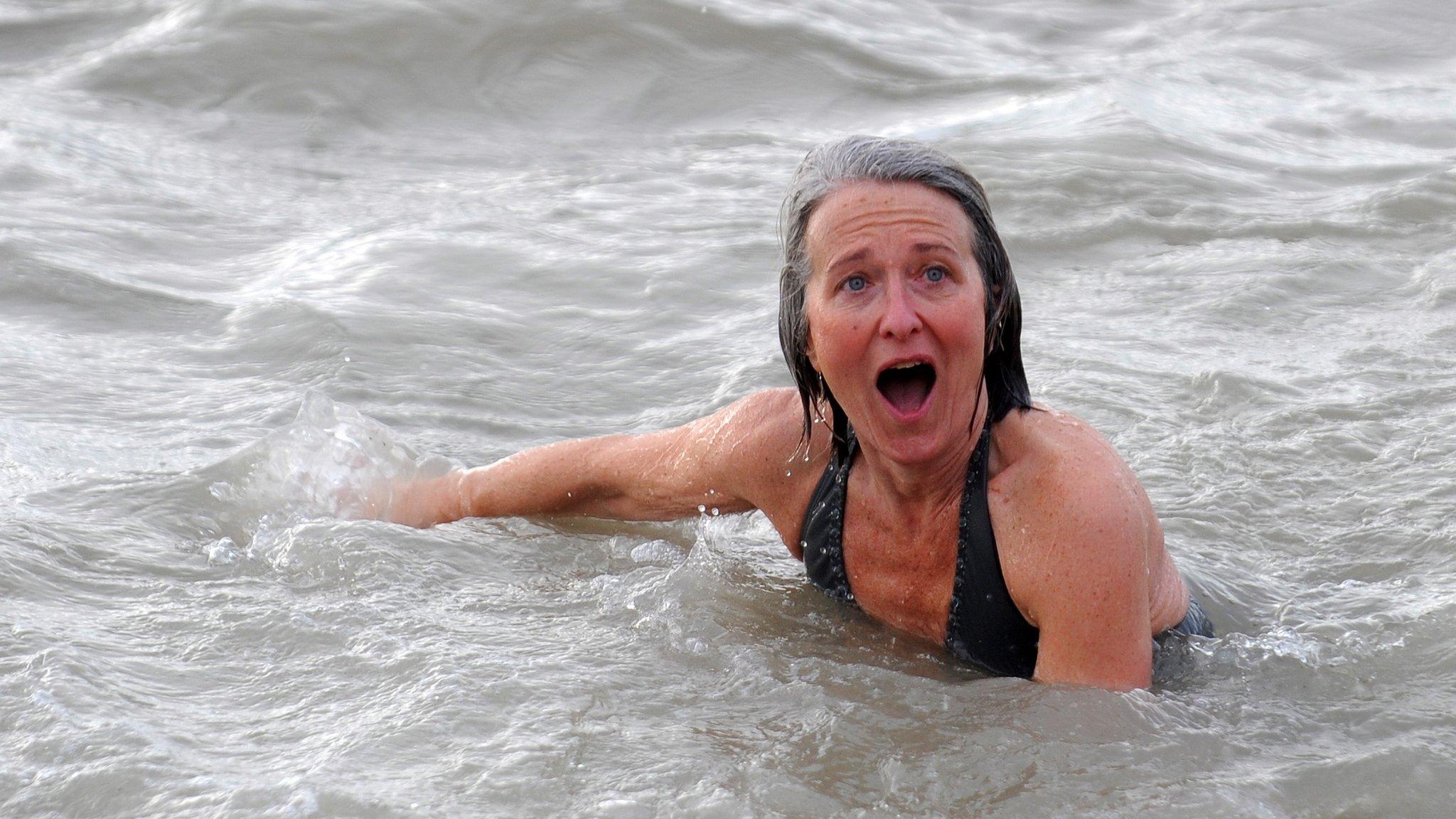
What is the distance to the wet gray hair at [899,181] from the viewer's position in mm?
3393

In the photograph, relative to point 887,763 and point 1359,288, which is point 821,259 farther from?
point 1359,288

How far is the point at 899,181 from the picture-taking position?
133 inches

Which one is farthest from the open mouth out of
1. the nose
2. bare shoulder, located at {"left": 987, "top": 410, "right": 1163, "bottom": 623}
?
bare shoulder, located at {"left": 987, "top": 410, "right": 1163, "bottom": 623}

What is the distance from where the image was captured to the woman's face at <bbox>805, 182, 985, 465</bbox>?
3.30 m

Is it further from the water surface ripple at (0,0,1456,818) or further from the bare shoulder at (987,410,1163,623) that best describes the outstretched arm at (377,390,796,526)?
the bare shoulder at (987,410,1163,623)

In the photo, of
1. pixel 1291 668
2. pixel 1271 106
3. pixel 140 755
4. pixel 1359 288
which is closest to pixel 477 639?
pixel 140 755

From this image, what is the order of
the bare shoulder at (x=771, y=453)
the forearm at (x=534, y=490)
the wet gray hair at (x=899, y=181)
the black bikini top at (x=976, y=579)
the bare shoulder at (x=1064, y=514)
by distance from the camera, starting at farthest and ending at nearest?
the forearm at (x=534, y=490) < the bare shoulder at (x=771, y=453) < the black bikini top at (x=976, y=579) < the wet gray hair at (x=899, y=181) < the bare shoulder at (x=1064, y=514)

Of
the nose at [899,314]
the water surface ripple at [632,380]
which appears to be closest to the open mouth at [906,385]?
the nose at [899,314]

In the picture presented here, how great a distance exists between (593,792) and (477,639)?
82cm

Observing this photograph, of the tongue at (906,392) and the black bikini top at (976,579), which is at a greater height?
the tongue at (906,392)

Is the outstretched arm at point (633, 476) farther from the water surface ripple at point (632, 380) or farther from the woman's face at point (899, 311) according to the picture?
the woman's face at point (899, 311)

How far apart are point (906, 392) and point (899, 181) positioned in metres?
0.46

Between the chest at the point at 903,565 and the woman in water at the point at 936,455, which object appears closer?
the woman in water at the point at 936,455

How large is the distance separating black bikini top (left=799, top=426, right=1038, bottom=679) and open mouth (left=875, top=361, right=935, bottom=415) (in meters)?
0.23
